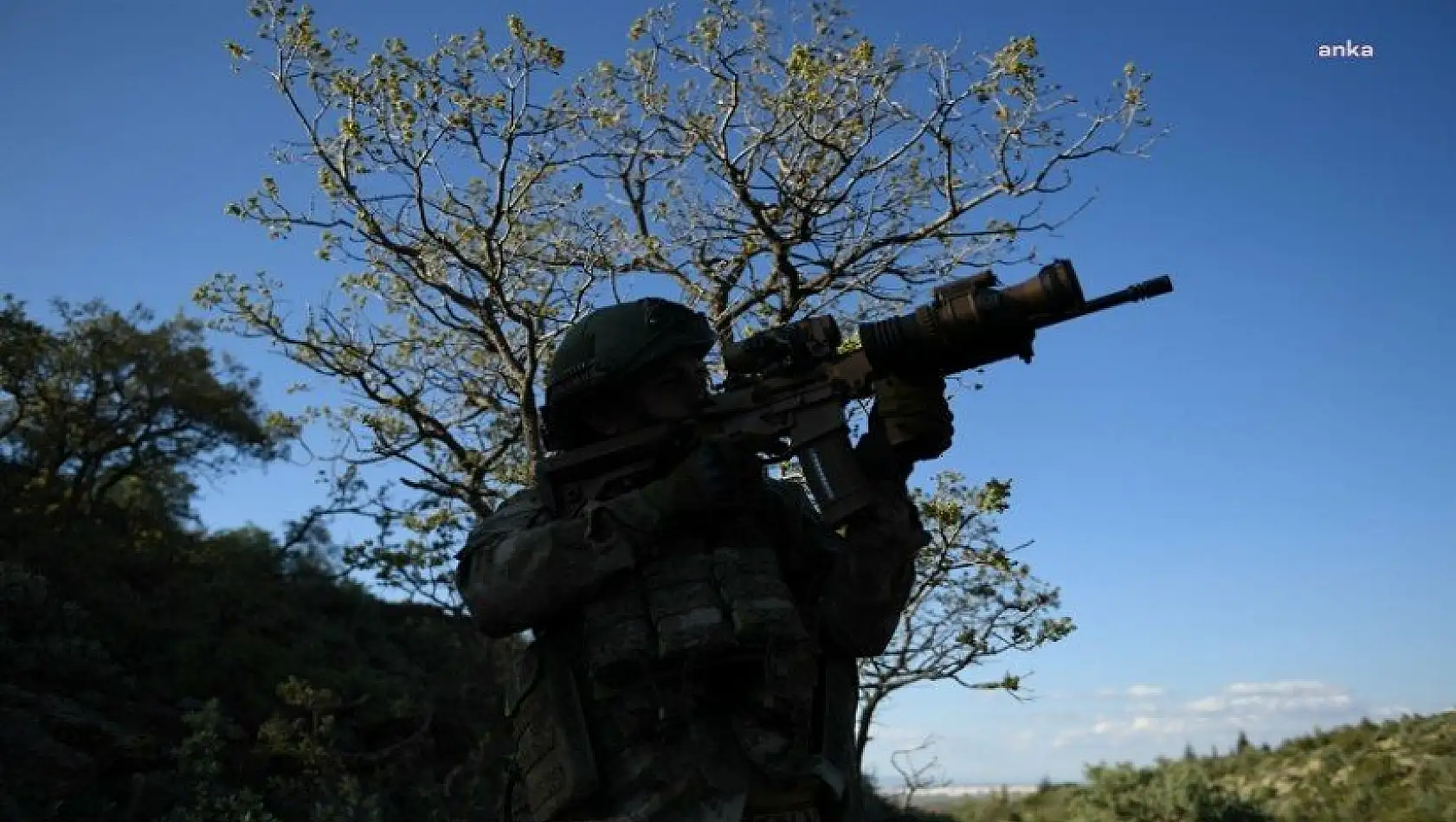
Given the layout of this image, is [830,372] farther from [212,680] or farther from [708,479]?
[212,680]

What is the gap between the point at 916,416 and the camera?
320 centimetres

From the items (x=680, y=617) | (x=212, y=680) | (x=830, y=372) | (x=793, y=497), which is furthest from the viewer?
(x=212, y=680)

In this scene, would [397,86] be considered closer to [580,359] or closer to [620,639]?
[580,359]

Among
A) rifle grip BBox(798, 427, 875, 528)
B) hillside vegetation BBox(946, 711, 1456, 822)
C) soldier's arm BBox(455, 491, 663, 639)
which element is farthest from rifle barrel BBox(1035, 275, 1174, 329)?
hillside vegetation BBox(946, 711, 1456, 822)

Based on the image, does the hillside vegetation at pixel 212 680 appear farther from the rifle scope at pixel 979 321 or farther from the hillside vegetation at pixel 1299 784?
the rifle scope at pixel 979 321

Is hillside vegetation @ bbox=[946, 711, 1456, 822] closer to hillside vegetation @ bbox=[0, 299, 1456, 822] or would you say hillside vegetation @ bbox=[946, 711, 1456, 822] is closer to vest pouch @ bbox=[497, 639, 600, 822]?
hillside vegetation @ bbox=[0, 299, 1456, 822]

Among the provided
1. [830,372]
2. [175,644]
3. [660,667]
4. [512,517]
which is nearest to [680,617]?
[660,667]

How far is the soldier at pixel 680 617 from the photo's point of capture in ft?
10.1

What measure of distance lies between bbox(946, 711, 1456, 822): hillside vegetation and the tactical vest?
8.34m

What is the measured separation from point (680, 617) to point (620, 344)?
933 millimetres

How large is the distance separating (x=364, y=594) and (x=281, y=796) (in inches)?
380

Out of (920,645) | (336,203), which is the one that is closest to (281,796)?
(336,203)

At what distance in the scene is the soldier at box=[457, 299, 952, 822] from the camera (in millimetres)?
3086

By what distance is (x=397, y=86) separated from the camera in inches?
378
